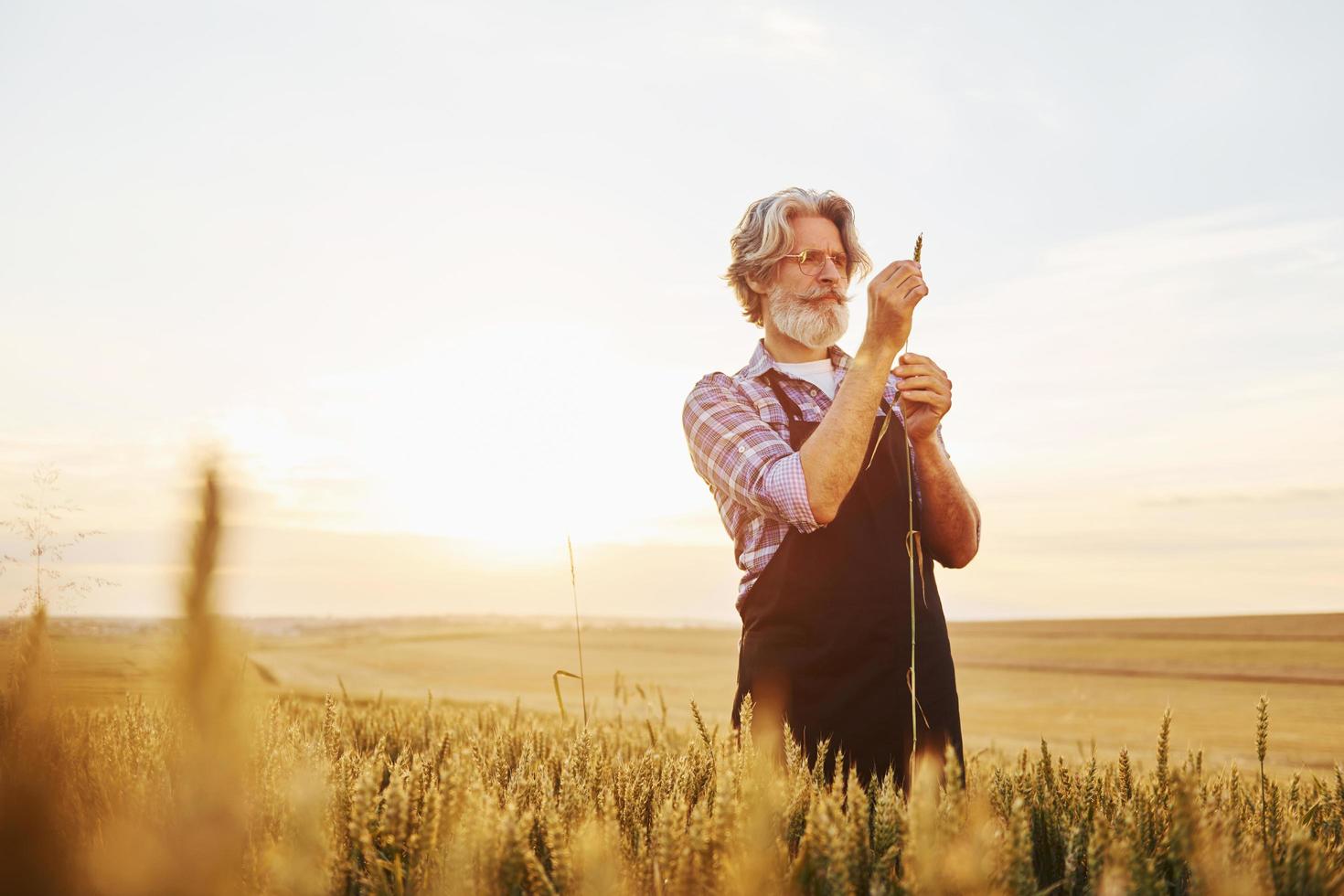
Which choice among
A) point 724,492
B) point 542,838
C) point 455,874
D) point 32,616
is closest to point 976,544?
point 724,492

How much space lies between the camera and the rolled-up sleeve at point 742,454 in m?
3.21

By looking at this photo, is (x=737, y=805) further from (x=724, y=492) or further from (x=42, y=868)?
(x=724, y=492)

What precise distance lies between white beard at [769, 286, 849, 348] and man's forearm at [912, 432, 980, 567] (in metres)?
0.65

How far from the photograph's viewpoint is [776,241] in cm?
405

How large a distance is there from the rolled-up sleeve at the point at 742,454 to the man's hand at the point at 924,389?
0.43 m

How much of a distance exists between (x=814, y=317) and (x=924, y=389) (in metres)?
0.80

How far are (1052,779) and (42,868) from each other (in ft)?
7.44

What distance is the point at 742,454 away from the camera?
11.3 ft

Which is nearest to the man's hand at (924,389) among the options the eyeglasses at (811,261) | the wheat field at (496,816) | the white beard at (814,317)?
the white beard at (814,317)

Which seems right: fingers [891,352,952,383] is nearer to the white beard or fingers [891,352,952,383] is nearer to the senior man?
the senior man

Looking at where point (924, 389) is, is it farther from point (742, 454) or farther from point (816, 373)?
point (816, 373)

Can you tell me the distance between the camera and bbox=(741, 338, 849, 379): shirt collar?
3.98 metres

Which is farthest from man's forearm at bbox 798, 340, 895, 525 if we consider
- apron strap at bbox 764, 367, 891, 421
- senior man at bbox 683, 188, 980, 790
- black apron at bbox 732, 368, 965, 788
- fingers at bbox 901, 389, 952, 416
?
apron strap at bbox 764, 367, 891, 421

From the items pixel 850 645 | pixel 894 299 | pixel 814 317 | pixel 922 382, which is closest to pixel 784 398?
pixel 814 317
